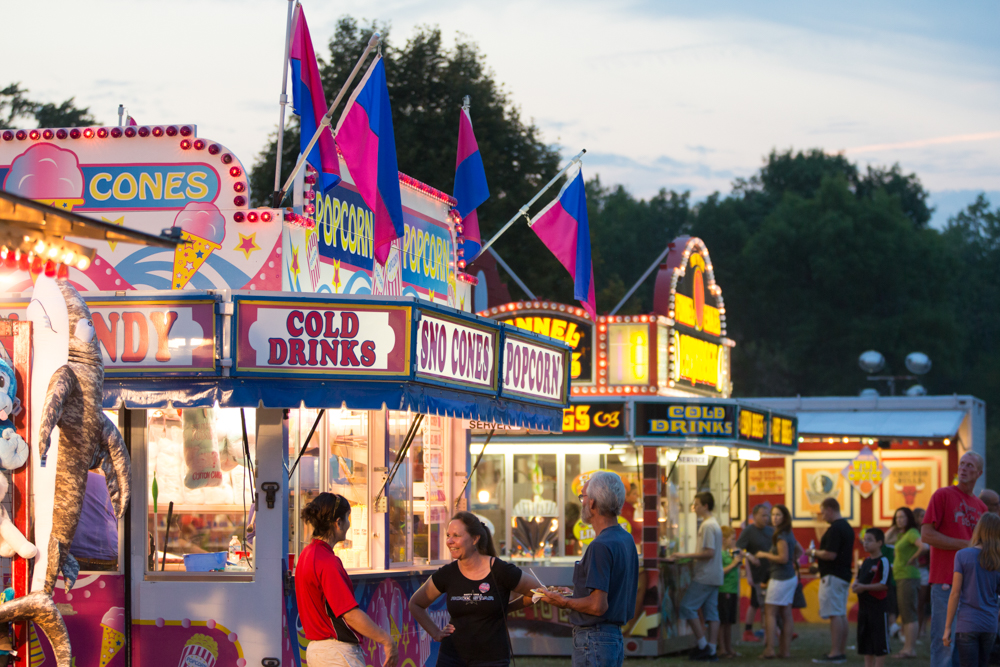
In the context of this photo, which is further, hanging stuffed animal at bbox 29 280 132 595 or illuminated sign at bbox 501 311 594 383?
illuminated sign at bbox 501 311 594 383

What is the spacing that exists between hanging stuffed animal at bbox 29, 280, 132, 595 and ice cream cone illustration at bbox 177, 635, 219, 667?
153 centimetres

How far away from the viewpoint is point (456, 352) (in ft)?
31.2

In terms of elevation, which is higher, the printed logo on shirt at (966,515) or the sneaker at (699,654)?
the printed logo on shirt at (966,515)

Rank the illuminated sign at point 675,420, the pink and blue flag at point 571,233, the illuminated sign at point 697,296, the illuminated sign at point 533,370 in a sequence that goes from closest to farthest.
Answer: the illuminated sign at point 533,370
the pink and blue flag at point 571,233
the illuminated sign at point 675,420
the illuminated sign at point 697,296

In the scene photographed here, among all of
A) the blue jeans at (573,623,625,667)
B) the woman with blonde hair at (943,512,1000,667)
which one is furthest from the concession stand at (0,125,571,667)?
the woman with blonde hair at (943,512,1000,667)

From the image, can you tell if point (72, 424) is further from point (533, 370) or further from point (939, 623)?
point (939, 623)

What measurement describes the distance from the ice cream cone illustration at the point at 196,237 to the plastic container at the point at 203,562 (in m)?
1.97

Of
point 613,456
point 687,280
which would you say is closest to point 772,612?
point 613,456

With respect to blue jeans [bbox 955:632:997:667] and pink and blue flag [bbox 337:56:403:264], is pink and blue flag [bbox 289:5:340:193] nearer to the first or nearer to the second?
pink and blue flag [bbox 337:56:403:264]

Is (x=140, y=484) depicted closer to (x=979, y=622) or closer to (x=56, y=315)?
(x=56, y=315)

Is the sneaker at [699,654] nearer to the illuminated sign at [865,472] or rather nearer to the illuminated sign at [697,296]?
the illuminated sign at [697,296]

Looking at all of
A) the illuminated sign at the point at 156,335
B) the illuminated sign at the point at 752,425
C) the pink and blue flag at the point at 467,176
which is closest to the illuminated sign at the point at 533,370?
the pink and blue flag at the point at 467,176

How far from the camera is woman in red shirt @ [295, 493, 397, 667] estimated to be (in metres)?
6.46

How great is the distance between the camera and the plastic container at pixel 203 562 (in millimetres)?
9484
